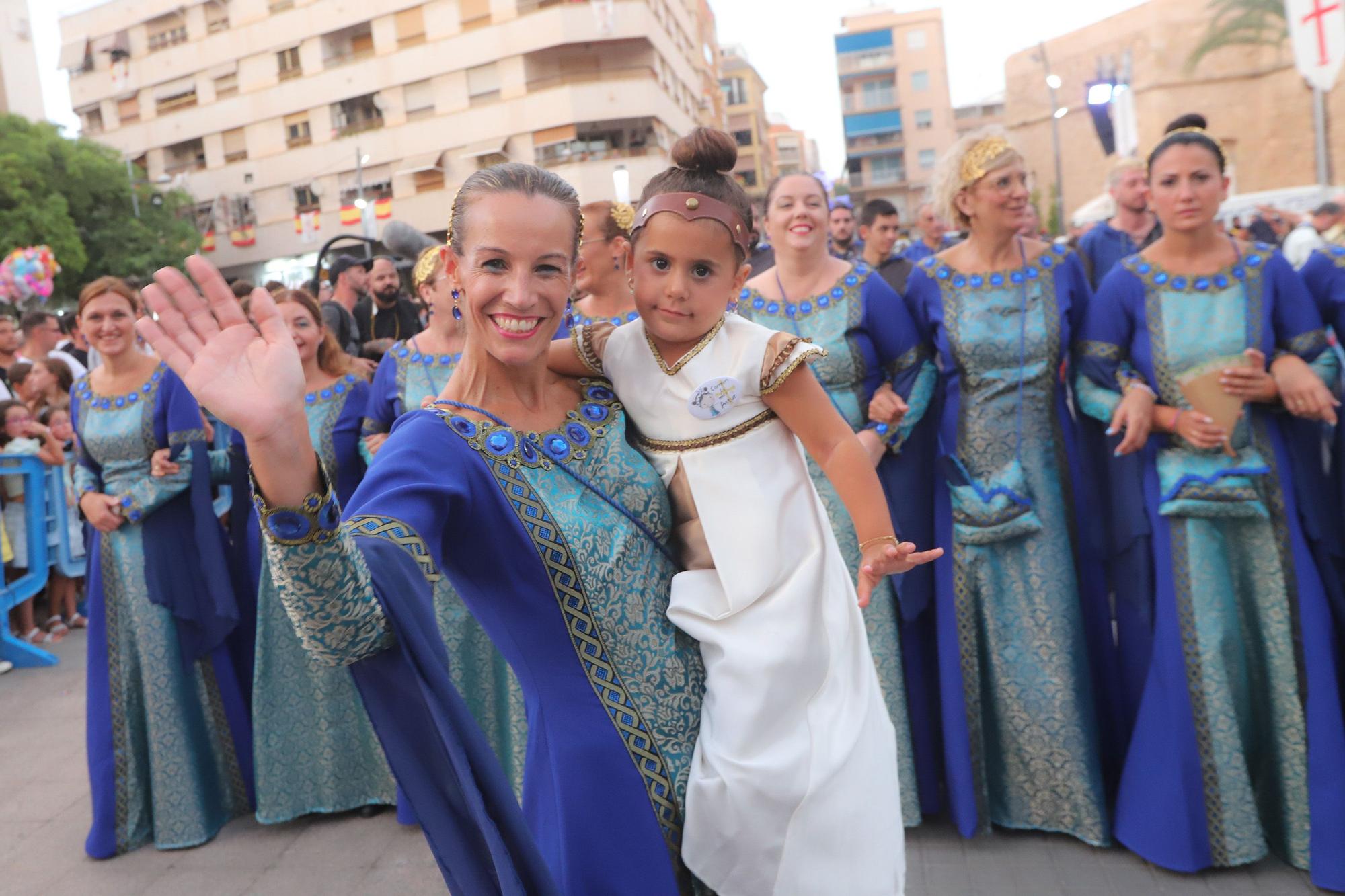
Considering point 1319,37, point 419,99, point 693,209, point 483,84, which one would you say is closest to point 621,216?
point 693,209

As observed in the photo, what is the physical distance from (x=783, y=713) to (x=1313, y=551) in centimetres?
246

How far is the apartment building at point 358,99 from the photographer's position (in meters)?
34.0

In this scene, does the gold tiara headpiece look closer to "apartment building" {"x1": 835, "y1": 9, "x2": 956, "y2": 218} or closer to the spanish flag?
the spanish flag

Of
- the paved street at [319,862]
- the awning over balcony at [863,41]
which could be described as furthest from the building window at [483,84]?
the awning over balcony at [863,41]

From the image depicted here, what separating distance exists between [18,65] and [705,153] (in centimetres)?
4422

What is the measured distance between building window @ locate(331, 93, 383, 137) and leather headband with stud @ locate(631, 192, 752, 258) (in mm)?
37192

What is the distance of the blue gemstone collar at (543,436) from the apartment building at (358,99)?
28953 mm

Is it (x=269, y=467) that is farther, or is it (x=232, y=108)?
(x=232, y=108)

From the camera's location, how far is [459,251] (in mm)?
1884

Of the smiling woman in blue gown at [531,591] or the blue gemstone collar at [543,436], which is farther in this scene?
the blue gemstone collar at [543,436]

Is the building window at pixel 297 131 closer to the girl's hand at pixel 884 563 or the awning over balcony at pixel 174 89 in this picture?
the awning over balcony at pixel 174 89

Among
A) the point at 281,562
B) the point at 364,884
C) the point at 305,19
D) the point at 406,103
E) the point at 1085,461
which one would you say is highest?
the point at 305,19

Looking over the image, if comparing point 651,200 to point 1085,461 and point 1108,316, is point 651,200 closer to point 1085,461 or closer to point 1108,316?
point 1108,316

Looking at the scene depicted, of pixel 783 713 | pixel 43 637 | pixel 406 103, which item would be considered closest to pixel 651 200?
pixel 783 713
